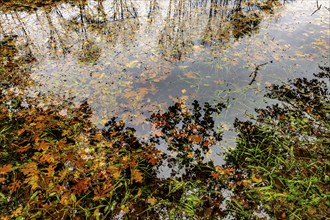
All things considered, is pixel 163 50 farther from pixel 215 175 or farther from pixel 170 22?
pixel 215 175

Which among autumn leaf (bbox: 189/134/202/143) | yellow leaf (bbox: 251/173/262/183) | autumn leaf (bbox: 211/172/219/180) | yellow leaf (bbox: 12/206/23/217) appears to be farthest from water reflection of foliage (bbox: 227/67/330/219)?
yellow leaf (bbox: 12/206/23/217)

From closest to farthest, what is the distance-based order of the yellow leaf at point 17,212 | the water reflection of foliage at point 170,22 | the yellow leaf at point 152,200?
the yellow leaf at point 17,212
the yellow leaf at point 152,200
the water reflection of foliage at point 170,22

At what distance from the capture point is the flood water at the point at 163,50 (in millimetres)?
3732

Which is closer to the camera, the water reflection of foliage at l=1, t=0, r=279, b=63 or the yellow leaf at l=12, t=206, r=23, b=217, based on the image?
the yellow leaf at l=12, t=206, r=23, b=217

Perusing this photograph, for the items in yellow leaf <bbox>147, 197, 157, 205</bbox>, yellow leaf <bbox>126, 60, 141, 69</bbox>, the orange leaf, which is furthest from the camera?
yellow leaf <bbox>126, 60, 141, 69</bbox>

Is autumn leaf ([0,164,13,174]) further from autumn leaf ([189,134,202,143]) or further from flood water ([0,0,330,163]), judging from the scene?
autumn leaf ([189,134,202,143])

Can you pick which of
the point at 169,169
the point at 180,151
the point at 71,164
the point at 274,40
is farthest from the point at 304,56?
the point at 71,164

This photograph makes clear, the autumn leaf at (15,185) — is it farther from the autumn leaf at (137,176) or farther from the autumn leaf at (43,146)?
the autumn leaf at (137,176)

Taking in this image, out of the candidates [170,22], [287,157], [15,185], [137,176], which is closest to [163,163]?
[137,176]

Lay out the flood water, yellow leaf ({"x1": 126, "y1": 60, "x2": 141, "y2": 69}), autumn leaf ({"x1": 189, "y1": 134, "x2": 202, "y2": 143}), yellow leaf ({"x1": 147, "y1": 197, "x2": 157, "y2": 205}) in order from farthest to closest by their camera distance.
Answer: yellow leaf ({"x1": 126, "y1": 60, "x2": 141, "y2": 69}) → the flood water → autumn leaf ({"x1": 189, "y1": 134, "x2": 202, "y2": 143}) → yellow leaf ({"x1": 147, "y1": 197, "x2": 157, "y2": 205})

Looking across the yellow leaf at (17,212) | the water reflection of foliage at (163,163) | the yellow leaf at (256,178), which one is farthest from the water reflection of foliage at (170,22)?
the yellow leaf at (17,212)

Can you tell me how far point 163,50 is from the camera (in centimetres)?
484

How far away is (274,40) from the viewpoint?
199 inches

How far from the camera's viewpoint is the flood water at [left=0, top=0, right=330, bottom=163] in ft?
12.2
